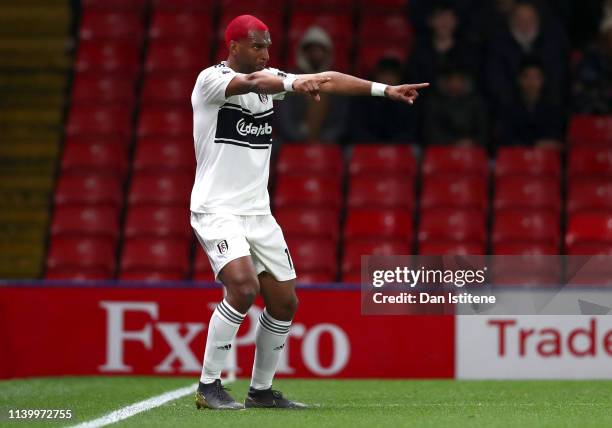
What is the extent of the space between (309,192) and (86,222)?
6.75 feet

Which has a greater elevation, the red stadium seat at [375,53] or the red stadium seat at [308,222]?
the red stadium seat at [375,53]

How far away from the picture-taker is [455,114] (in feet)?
41.8

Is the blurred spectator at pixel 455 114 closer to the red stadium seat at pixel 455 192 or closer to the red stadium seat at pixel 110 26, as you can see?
the red stadium seat at pixel 455 192

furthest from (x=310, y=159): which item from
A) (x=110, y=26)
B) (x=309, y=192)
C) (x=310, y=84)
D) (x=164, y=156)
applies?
(x=310, y=84)

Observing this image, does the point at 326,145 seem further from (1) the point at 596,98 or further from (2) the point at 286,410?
(2) the point at 286,410

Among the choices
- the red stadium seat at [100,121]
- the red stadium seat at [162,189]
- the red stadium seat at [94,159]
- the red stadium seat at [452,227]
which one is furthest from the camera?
the red stadium seat at [100,121]

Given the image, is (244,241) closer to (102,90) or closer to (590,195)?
(590,195)

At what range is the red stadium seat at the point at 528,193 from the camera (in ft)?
40.8

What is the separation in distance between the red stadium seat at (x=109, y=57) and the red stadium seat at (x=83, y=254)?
215 cm

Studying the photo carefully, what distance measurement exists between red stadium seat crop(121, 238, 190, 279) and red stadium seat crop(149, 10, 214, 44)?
2613mm

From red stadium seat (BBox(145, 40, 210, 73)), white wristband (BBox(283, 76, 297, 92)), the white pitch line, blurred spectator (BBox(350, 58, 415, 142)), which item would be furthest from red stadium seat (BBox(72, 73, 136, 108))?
white wristband (BBox(283, 76, 297, 92))

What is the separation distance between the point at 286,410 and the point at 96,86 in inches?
277

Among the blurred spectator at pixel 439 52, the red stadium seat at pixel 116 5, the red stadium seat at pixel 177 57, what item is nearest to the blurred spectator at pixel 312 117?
the blurred spectator at pixel 439 52

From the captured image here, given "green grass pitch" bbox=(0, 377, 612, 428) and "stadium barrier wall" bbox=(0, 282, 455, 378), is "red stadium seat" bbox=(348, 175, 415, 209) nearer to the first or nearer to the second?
"stadium barrier wall" bbox=(0, 282, 455, 378)
